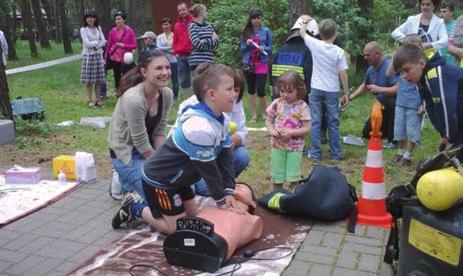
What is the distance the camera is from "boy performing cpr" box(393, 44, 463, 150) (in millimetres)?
3553

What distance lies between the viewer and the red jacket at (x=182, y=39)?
9.49 m

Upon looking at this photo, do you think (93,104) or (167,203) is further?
(93,104)

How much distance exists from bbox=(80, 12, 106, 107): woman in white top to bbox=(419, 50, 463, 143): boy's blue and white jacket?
7.58 metres

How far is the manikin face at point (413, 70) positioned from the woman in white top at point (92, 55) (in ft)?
24.5

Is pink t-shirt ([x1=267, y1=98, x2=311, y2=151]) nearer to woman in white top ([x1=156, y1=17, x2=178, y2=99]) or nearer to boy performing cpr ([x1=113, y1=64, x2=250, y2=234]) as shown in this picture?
boy performing cpr ([x1=113, y1=64, x2=250, y2=234])

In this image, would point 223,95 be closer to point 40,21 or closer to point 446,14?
point 446,14

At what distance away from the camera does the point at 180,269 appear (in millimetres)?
3498

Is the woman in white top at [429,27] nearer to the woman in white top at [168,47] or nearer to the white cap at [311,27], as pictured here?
the white cap at [311,27]

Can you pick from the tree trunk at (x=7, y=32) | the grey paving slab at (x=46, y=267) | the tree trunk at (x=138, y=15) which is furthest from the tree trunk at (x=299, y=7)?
the tree trunk at (x=7, y=32)

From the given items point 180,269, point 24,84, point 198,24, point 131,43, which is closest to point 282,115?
point 180,269

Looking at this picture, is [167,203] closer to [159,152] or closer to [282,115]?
[159,152]

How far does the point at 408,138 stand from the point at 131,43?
6046 millimetres

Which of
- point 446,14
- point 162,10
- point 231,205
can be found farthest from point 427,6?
point 162,10

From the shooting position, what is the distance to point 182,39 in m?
9.52
